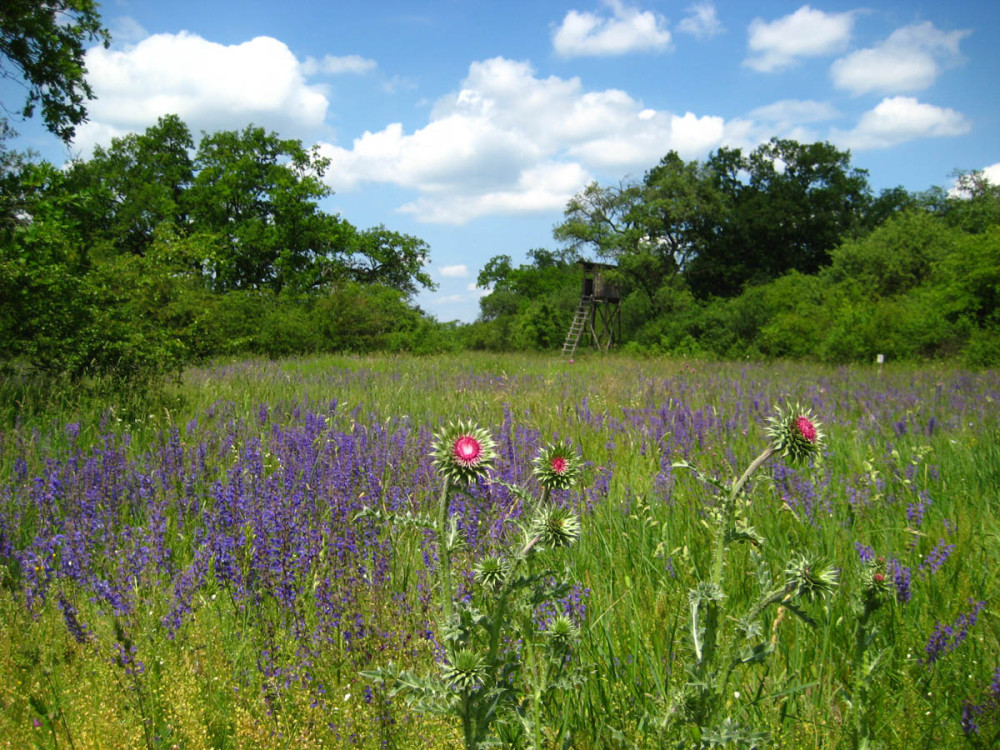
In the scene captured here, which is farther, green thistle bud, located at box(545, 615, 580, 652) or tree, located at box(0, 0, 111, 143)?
tree, located at box(0, 0, 111, 143)

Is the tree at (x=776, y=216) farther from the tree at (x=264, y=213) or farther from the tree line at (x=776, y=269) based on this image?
the tree at (x=264, y=213)

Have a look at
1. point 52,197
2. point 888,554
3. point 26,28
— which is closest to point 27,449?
point 52,197

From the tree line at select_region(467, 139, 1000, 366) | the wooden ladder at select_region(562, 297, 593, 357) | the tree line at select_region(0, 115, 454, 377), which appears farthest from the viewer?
the wooden ladder at select_region(562, 297, 593, 357)

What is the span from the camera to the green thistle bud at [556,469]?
1.26 m

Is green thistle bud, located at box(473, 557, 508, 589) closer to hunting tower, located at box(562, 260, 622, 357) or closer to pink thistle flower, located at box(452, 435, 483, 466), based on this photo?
pink thistle flower, located at box(452, 435, 483, 466)

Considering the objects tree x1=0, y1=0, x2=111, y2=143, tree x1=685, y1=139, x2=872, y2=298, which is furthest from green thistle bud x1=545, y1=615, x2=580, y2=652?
tree x1=685, y1=139, x2=872, y2=298

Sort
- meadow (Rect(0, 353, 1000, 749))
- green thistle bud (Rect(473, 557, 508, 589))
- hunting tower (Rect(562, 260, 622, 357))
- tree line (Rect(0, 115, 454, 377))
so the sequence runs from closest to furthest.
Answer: green thistle bud (Rect(473, 557, 508, 589)) → meadow (Rect(0, 353, 1000, 749)) → tree line (Rect(0, 115, 454, 377)) → hunting tower (Rect(562, 260, 622, 357))

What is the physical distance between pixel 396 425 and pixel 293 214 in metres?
28.2

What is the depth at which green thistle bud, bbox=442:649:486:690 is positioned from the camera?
1.08 meters

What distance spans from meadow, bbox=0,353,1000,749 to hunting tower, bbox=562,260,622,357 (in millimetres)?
25464

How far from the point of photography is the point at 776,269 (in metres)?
39.8

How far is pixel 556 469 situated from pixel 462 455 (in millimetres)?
195

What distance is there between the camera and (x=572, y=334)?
30.1 meters

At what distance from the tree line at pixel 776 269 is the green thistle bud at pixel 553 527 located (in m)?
14.5
